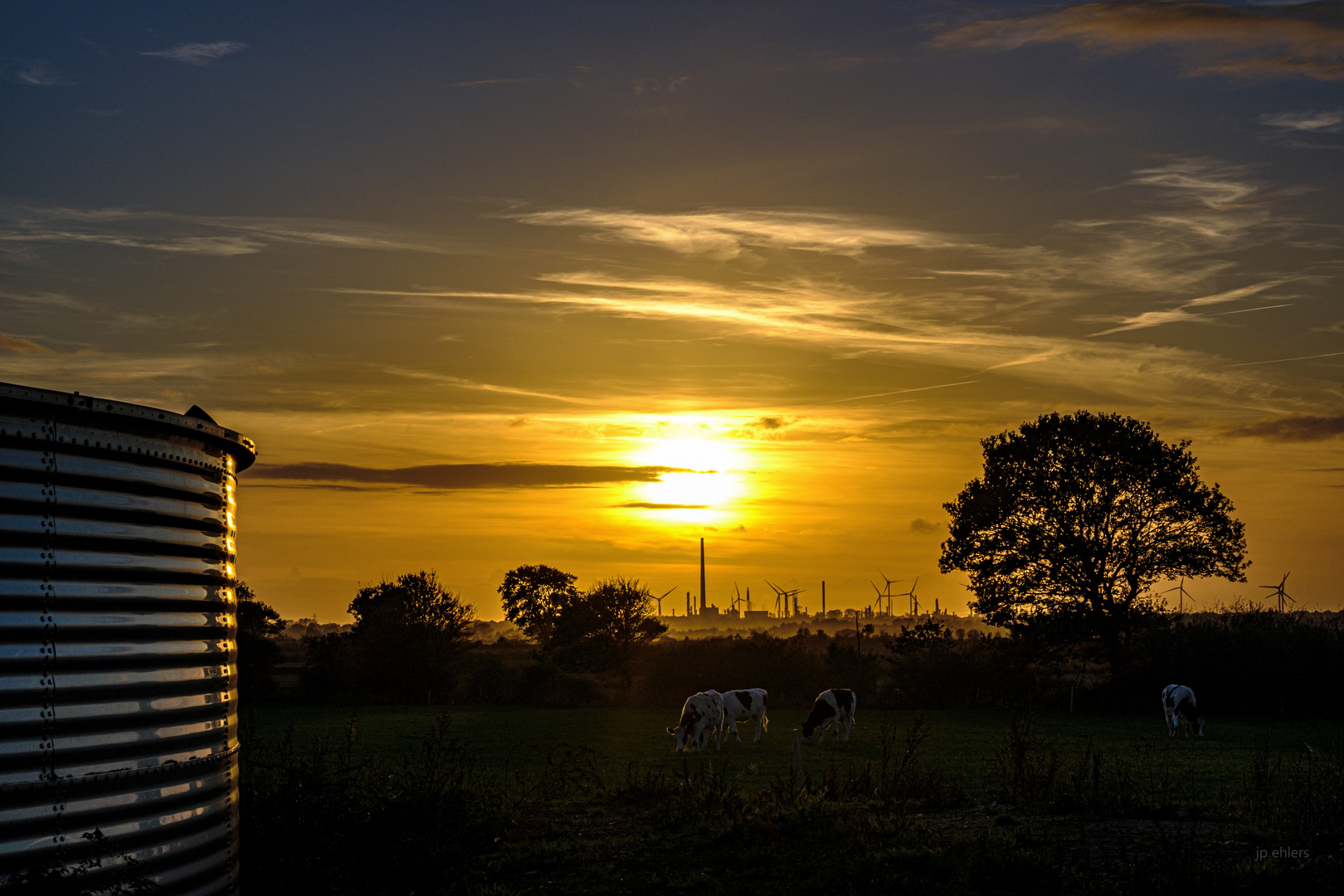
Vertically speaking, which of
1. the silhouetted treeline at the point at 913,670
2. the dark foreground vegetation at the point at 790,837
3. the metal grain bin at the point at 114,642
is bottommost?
the silhouetted treeline at the point at 913,670

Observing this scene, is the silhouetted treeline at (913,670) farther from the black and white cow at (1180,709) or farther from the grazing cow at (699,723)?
the grazing cow at (699,723)

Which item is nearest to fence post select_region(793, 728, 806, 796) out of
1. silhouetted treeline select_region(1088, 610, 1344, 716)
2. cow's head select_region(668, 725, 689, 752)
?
cow's head select_region(668, 725, 689, 752)

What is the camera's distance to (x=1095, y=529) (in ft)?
159

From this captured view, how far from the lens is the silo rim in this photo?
25.3 ft

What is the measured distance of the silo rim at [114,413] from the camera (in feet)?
25.3

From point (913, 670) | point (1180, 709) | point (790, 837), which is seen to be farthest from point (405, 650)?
point (790, 837)

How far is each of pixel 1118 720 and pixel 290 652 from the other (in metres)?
88.7

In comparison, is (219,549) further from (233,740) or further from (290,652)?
(290,652)

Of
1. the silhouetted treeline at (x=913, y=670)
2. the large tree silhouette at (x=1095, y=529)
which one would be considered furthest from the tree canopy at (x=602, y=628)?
the large tree silhouette at (x=1095, y=529)

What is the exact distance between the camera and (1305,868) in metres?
10.4

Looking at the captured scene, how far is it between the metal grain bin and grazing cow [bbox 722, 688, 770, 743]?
83.5ft

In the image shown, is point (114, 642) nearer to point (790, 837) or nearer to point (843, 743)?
point (790, 837)

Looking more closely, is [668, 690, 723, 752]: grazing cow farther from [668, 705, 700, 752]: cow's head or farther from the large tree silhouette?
the large tree silhouette

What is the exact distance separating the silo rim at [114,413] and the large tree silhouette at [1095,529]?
4383cm
